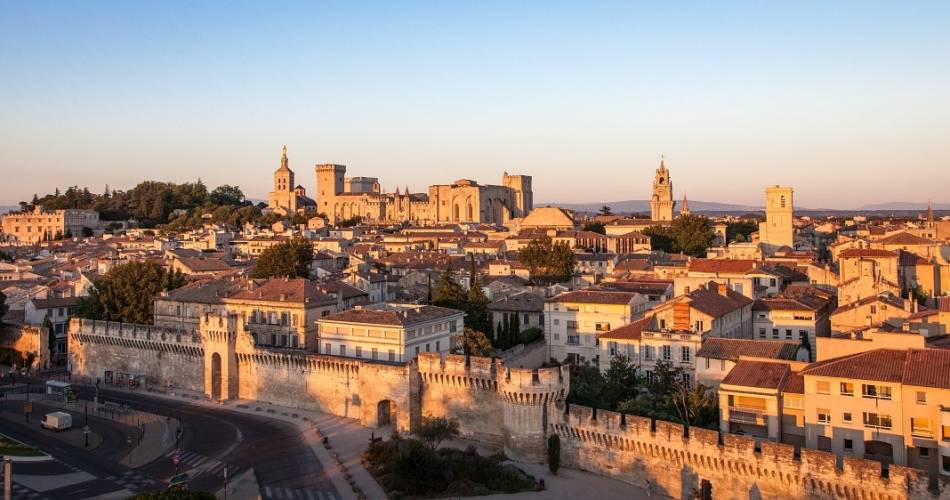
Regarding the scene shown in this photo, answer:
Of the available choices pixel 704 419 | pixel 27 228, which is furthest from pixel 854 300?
pixel 27 228

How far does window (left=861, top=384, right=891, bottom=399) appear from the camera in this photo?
2669cm

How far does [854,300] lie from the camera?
4609 cm

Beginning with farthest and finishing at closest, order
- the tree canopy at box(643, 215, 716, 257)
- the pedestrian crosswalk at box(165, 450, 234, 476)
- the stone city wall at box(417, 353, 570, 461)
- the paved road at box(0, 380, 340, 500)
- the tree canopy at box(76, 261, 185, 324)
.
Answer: the tree canopy at box(643, 215, 716, 257), the tree canopy at box(76, 261, 185, 324), the stone city wall at box(417, 353, 570, 461), the pedestrian crosswalk at box(165, 450, 234, 476), the paved road at box(0, 380, 340, 500)

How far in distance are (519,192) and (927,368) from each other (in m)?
138

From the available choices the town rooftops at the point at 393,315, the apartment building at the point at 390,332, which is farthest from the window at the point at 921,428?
the town rooftops at the point at 393,315

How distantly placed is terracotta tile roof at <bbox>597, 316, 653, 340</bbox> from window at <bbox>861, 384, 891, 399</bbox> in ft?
41.1

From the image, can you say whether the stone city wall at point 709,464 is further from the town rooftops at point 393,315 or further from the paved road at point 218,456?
the town rooftops at point 393,315

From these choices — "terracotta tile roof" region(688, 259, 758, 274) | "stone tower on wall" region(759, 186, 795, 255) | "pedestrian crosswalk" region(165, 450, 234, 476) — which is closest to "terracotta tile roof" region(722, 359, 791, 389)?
"pedestrian crosswalk" region(165, 450, 234, 476)

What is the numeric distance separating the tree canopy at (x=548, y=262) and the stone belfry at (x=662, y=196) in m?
68.5

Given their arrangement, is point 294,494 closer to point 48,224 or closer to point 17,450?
point 17,450

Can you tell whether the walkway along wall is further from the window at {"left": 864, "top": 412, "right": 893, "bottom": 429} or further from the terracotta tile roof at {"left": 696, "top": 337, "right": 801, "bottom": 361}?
the terracotta tile roof at {"left": 696, "top": 337, "right": 801, "bottom": 361}

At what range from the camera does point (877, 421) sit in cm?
2691

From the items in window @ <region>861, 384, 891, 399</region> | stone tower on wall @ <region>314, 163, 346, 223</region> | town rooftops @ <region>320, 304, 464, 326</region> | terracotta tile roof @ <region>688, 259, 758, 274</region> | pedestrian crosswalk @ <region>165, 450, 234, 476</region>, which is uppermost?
stone tower on wall @ <region>314, 163, 346, 223</region>

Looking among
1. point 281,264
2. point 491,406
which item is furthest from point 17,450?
point 281,264
